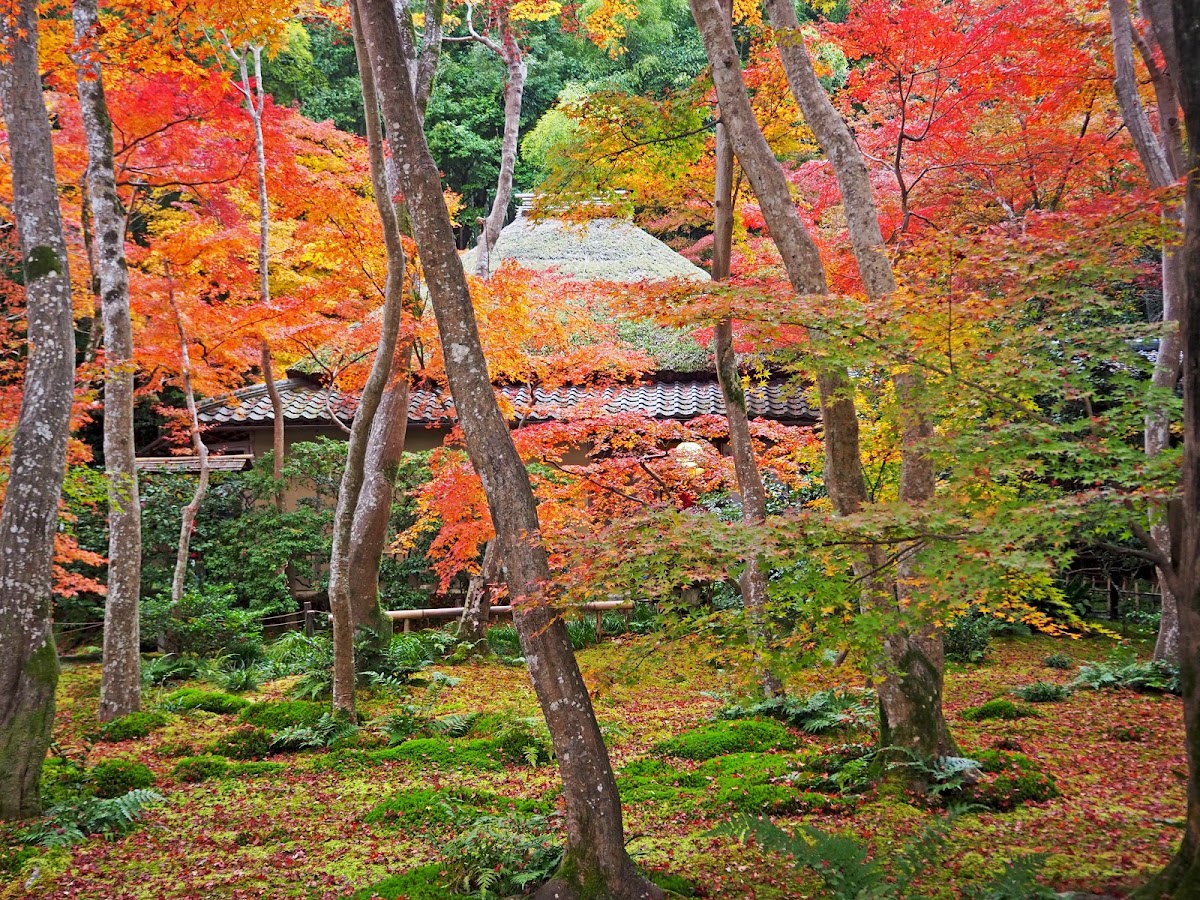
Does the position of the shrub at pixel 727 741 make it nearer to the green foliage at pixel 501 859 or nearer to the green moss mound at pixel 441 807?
the green moss mound at pixel 441 807

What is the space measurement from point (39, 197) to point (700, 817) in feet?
19.6

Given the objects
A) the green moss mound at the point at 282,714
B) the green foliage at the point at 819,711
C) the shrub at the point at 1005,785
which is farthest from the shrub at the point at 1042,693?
the green moss mound at the point at 282,714

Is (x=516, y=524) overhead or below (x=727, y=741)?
overhead

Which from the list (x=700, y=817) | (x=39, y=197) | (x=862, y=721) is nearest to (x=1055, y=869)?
(x=700, y=817)

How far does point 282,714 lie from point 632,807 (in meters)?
3.57

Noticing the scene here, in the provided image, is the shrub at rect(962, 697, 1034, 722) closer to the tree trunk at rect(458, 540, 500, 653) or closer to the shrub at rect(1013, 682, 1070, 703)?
the shrub at rect(1013, 682, 1070, 703)

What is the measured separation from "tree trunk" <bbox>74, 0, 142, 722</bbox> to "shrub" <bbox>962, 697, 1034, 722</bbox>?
7.26m

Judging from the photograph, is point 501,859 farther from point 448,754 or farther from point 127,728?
point 127,728

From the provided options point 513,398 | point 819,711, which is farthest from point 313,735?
point 513,398

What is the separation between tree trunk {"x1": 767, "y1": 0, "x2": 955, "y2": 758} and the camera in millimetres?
5309

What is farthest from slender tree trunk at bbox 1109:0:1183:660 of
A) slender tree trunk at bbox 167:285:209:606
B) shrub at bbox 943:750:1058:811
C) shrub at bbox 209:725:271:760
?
slender tree trunk at bbox 167:285:209:606

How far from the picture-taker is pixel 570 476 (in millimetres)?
9938

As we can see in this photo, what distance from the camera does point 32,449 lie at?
5402 mm

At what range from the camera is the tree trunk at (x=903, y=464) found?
17.4 feet
